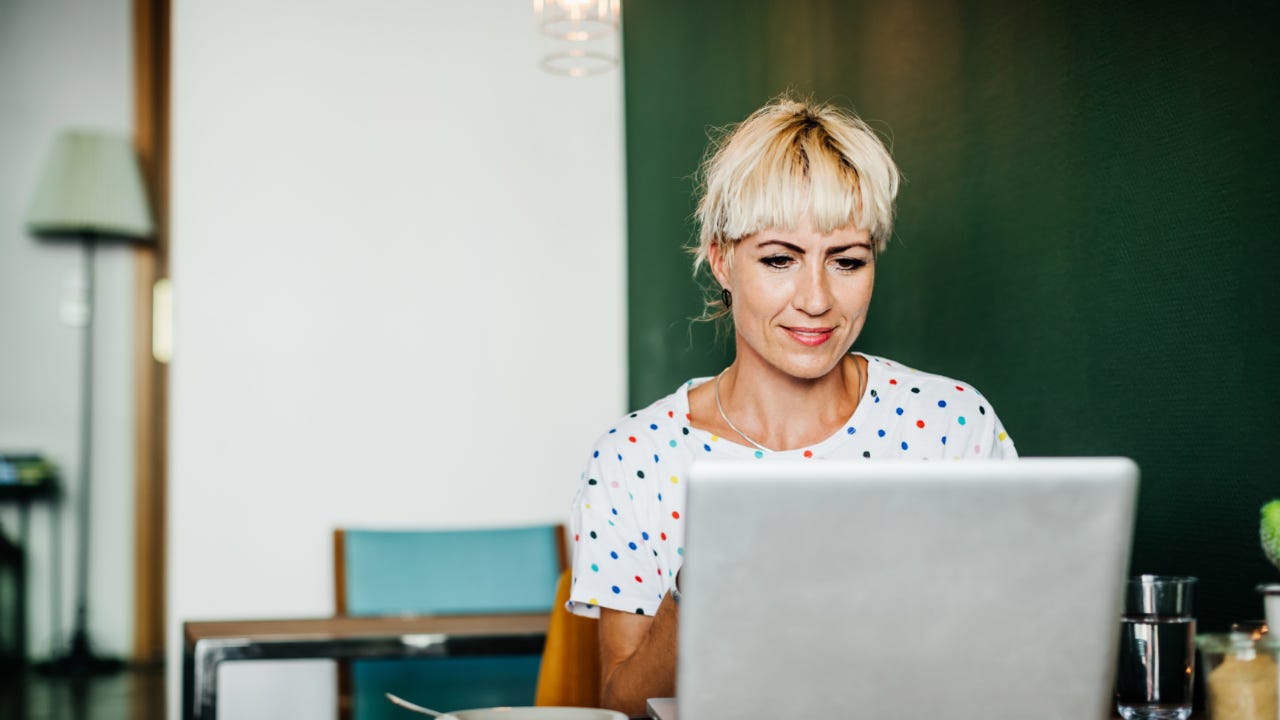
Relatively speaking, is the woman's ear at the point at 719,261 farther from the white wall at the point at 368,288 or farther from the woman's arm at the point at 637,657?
the white wall at the point at 368,288

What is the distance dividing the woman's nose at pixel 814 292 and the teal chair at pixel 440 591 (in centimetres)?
146

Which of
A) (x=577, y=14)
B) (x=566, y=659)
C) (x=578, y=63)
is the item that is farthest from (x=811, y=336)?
(x=578, y=63)

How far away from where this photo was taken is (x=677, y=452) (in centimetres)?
169

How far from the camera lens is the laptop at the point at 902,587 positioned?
81 centimetres

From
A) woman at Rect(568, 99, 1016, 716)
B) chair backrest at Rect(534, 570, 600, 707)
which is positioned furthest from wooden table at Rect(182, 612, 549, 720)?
woman at Rect(568, 99, 1016, 716)

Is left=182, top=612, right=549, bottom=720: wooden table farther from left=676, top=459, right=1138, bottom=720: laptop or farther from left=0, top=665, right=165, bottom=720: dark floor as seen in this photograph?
left=0, top=665, right=165, bottom=720: dark floor

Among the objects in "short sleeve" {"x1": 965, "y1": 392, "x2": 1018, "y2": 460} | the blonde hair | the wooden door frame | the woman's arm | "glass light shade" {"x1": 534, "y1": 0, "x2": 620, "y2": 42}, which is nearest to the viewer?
the woman's arm

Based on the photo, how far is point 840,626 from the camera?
2.71ft

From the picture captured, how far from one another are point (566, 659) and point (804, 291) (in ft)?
2.04

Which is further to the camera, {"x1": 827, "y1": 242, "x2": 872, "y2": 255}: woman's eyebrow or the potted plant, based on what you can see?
{"x1": 827, "y1": 242, "x2": 872, "y2": 255}: woman's eyebrow

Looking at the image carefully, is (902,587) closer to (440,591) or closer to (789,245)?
(789,245)

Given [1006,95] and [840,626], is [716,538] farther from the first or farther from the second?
[1006,95]

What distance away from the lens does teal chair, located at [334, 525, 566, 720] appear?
2795 mm

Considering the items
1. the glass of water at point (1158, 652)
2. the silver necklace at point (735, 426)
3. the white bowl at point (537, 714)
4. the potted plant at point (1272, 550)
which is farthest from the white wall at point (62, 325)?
the potted plant at point (1272, 550)
